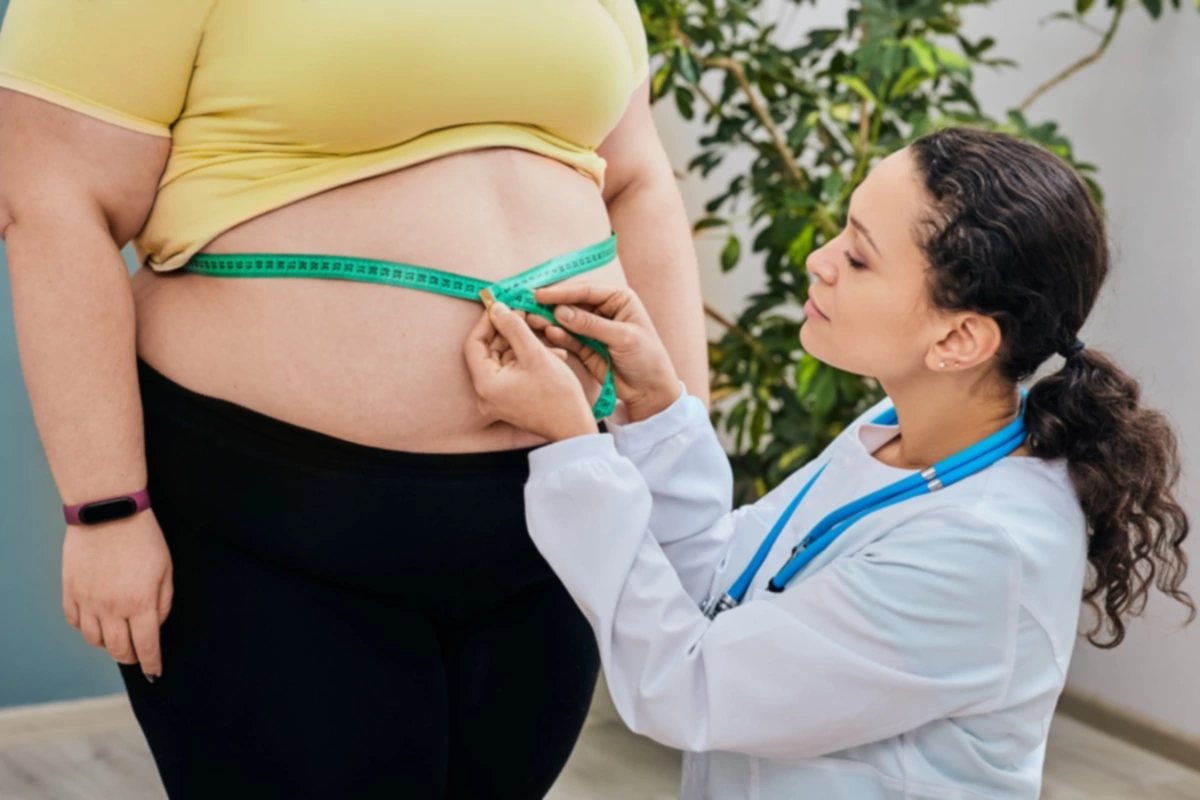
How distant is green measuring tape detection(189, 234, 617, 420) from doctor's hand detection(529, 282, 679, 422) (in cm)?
1

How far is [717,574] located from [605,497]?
301 mm

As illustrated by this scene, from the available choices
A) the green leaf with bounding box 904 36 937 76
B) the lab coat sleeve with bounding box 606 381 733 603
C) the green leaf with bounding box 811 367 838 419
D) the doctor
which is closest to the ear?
the doctor

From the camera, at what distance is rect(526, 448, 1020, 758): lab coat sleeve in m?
0.99

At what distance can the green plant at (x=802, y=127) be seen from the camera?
2328mm

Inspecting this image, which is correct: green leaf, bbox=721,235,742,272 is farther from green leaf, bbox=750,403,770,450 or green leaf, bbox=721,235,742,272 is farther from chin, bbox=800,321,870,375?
chin, bbox=800,321,870,375

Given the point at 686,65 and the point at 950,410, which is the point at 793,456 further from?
the point at 950,410

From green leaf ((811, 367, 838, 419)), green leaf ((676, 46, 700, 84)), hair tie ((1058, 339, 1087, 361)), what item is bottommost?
green leaf ((811, 367, 838, 419))

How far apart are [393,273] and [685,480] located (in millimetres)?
365

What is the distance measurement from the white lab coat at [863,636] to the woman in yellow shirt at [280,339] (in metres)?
0.10

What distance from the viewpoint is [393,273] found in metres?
0.99

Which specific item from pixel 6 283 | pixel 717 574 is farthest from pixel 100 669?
pixel 717 574

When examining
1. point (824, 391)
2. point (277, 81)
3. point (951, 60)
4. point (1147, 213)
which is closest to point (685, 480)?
point (277, 81)

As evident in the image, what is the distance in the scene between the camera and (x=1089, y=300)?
3.59 ft

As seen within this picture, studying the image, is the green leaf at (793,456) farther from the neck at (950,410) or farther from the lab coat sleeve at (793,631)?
the lab coat sleeve at (793,631)
